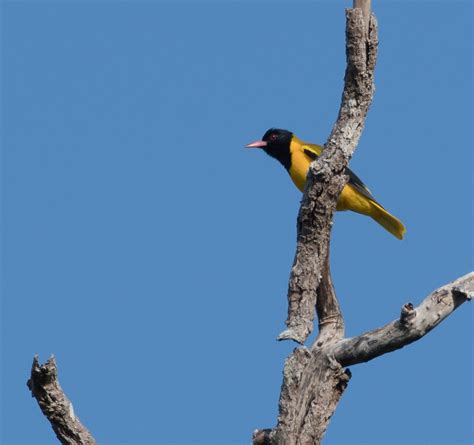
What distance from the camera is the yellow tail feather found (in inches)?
355

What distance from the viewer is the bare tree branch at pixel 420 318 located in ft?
17.8

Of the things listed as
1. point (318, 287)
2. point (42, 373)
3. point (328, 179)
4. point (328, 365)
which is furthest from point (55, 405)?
point (328, 179)

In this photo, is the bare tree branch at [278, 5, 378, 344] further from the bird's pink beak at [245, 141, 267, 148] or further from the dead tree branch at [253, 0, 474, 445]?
the bird's pink beak at [245, 141, 267, 148]

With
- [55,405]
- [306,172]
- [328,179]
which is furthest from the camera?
[306,172]

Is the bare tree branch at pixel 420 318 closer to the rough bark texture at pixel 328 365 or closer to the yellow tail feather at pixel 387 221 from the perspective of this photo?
the rough bark texture at pixel 328 365

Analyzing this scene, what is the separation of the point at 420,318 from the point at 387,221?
12.3 feet

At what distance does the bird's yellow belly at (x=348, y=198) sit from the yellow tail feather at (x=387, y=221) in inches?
2.4

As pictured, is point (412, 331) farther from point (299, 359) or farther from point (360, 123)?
point (360, 123)

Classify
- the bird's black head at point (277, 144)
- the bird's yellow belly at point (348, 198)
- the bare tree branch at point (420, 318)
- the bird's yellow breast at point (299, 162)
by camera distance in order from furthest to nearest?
the bird's black head at point (277, 144) < the bird's yellow breast at point (299, 162) < the bird's yellow belly at point (348, 198) < the bare tree branch at point (420, 318)

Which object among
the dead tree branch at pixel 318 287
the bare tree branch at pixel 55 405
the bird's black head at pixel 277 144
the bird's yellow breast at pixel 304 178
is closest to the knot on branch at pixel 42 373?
the bare tree branch at pixel 55 405

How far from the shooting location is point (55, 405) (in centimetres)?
543

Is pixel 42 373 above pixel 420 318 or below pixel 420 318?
below

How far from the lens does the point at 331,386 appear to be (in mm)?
5840

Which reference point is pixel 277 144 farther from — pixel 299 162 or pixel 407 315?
pixel 407 315
